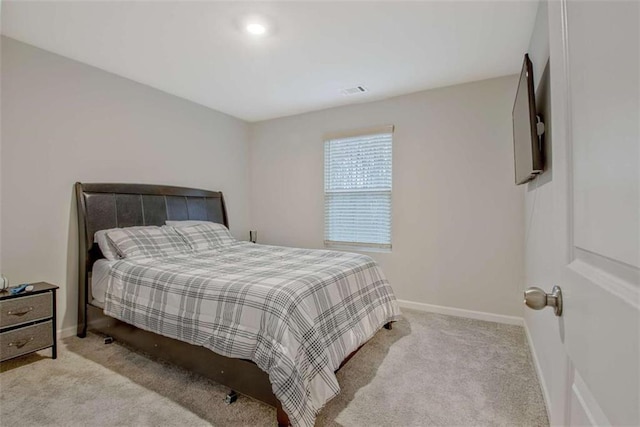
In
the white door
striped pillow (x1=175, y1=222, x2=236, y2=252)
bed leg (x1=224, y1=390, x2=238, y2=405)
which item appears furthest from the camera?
striped pillow (x1=175, y1=222, x2=236, y2=252)

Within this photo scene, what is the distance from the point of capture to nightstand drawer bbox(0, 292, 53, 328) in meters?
2.08

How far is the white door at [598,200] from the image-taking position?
0.36 metres

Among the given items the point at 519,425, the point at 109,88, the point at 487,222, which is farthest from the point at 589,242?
the point at 109,88

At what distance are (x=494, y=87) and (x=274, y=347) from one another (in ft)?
10.3

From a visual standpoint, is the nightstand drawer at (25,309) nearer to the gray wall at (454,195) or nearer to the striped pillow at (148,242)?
the striped pillow at (148,242)

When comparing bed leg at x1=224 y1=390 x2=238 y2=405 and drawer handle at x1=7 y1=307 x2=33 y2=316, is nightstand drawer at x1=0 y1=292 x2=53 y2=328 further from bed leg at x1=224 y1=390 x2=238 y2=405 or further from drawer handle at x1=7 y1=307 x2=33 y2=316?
bed leg at x1=224 y1=390 x2=238 y2=405

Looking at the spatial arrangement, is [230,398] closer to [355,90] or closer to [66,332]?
[66,332]

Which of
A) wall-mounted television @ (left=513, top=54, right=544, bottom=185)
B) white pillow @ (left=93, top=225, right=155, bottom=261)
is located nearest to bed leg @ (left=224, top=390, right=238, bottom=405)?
white pillow @ (left=93, top=225, right=155, bottom=261)

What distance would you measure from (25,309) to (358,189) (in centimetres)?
321

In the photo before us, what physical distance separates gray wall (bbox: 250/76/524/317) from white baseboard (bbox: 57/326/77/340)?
2.97 m


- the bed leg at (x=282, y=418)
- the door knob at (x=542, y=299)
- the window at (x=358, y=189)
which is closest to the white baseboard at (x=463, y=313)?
the window at (x=358, y=189)

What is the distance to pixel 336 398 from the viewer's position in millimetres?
1845

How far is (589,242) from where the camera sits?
1.66ft

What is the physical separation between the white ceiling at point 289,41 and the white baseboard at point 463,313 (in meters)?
2.37
